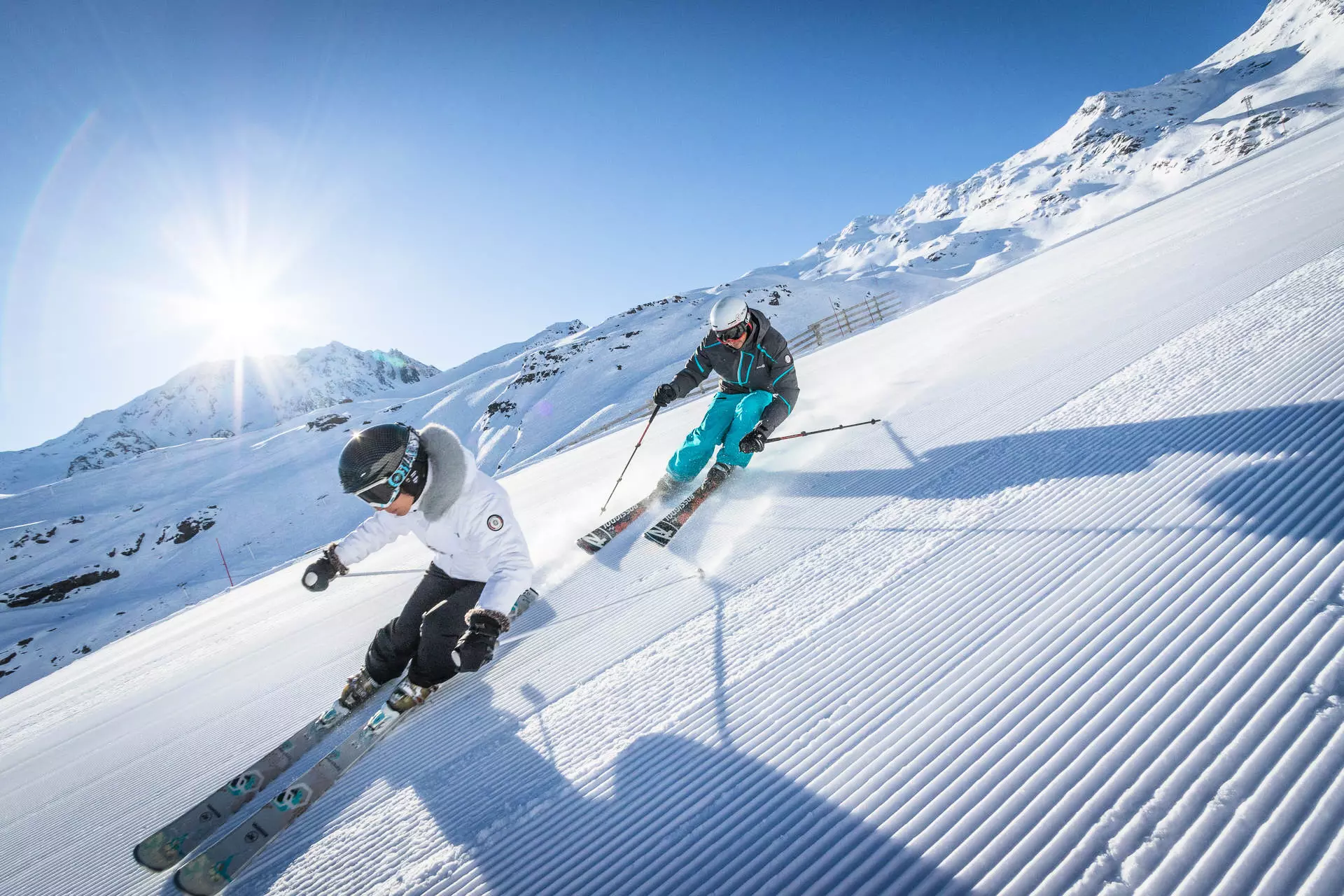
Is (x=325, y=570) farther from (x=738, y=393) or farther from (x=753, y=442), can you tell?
(x=738, y=393)

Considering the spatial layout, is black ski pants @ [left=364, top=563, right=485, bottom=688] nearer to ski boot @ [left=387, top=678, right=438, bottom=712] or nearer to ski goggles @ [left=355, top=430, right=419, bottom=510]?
ski boot @ [left=387, top=678, right=438, bottom=712]

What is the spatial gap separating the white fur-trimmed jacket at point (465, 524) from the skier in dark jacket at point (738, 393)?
2226mm

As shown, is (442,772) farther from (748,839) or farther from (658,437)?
(658,437)

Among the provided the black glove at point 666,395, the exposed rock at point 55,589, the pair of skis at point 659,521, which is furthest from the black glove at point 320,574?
the exposed rock at point 55,589

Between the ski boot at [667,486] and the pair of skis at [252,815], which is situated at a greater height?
the ski boot at [667,486]

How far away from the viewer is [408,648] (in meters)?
3.07

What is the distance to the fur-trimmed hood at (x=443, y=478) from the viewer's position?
2.90m

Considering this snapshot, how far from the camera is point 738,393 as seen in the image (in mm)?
5320

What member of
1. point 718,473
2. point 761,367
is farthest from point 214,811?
point 761,367

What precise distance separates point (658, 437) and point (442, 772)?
5961 millimetres

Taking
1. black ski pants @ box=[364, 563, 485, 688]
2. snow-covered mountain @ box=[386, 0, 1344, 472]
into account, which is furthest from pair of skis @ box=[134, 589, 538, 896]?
snow-covered mountain @ box=[386, 0, 1344, 472]

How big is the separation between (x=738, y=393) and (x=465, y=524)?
320 cm

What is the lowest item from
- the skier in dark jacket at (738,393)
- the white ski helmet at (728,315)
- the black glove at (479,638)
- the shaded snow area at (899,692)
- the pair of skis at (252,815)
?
the shaded snow area at (899,692)

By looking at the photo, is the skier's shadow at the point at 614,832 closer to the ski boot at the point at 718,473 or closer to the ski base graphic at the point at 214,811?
the ski base graphic at the point at 214,811
